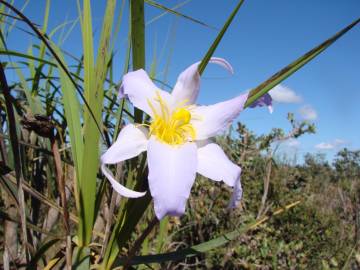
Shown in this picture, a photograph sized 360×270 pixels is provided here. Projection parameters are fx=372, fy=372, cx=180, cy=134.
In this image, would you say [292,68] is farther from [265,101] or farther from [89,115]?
[89,115]

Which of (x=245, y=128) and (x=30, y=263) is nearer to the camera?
(x=30, y=263)

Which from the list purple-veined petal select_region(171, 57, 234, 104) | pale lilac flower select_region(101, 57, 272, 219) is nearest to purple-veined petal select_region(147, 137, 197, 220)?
pale lilac flower select_region(101, 57, 272, 219)

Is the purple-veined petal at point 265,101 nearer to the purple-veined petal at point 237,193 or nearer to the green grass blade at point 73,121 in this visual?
the purple-veined petal at point 237,193

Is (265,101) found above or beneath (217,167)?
above

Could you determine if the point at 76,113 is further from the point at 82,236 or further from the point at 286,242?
the point at 286,242

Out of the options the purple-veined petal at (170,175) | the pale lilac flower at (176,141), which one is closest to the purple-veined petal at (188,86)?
the pale lilac flower at (176,141)

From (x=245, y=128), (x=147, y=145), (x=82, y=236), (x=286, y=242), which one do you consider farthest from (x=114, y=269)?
(x=286, y=242)

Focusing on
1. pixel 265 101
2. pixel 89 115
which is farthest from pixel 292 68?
pixel 89 115
